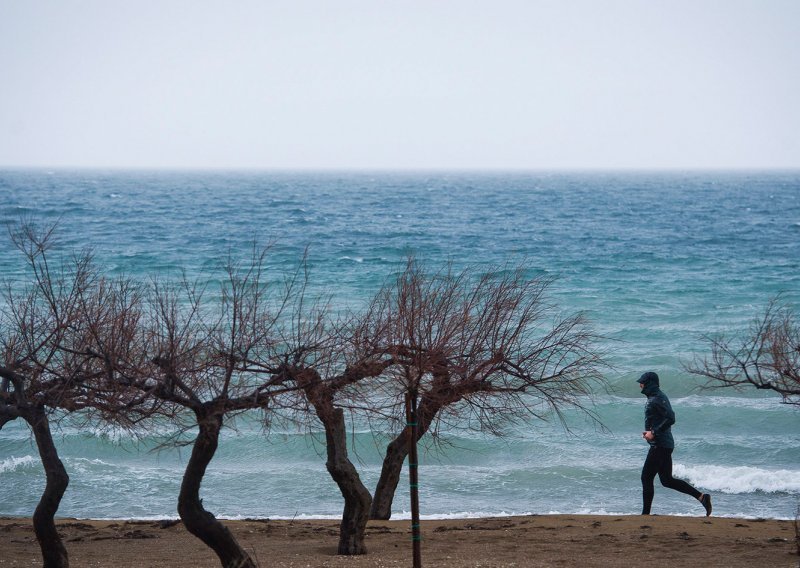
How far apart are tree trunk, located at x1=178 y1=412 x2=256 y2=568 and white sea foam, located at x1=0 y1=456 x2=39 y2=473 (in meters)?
11.5

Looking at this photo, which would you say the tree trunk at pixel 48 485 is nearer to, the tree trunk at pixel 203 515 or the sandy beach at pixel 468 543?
the sandy beach at pixel 468 543

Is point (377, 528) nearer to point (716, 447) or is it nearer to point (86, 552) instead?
point (86, 552)

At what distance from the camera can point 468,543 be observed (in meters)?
12.4

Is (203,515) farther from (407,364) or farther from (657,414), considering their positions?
Result: (657,414)

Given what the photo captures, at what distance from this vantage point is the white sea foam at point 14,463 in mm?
19797

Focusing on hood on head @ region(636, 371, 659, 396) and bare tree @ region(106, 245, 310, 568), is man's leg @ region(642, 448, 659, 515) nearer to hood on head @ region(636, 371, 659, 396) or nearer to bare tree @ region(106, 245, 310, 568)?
hood on head @ region(636, 371, 659, 396)

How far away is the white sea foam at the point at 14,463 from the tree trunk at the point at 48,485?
33.9ft

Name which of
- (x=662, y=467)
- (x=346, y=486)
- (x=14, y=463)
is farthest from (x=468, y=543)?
(x=14, y=463)

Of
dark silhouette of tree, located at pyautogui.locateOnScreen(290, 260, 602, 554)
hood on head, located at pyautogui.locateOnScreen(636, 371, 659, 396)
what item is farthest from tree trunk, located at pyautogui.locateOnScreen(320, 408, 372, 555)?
hood on head, located at pyautogui.locateOnScreen(636, 371, 659, 396)

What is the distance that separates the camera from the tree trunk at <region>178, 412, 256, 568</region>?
9812mm

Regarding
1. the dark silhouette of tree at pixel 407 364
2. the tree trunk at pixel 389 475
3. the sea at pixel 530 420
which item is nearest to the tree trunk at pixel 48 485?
the sea at pixel 530 420

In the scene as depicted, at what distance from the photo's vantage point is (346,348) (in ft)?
35.9

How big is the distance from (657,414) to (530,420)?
32.0ft

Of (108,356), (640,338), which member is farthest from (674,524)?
(640,338)
